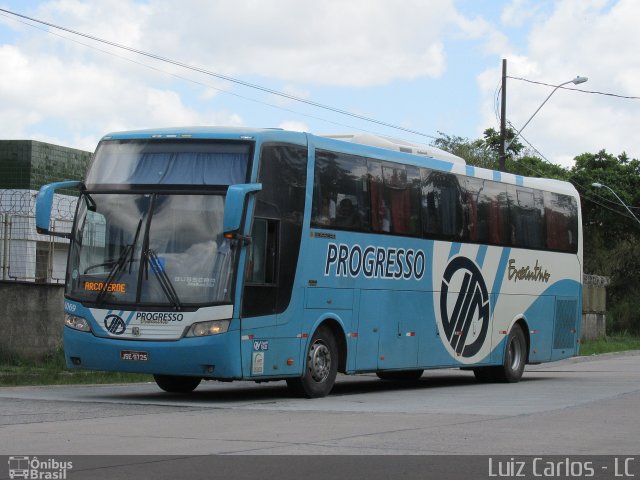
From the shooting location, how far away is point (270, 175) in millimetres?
16703

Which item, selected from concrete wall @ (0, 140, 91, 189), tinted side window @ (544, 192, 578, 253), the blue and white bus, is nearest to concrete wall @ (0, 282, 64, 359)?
the blue and white bus

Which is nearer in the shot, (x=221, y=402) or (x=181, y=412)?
(x=181, y=412)

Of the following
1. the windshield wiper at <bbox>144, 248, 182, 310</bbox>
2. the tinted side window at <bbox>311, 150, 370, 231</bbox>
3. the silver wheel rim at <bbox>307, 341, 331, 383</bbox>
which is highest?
the tinted side window at <bbox>311, 150, 370, 231</bbox>

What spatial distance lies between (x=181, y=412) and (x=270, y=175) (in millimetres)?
3618

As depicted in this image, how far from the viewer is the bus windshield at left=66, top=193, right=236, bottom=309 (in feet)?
52.5

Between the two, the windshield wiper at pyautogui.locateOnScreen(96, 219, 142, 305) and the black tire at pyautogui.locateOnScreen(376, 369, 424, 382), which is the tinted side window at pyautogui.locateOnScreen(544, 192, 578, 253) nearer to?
the black tire at pyautogui.locateOnScreen(376, 369, 424, 382)

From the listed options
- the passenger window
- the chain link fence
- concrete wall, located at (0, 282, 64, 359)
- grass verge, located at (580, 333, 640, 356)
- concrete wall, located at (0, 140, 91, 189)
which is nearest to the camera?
the passenger window

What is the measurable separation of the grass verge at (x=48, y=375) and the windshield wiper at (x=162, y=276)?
14.0 feet

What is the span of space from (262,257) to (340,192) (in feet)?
6.75

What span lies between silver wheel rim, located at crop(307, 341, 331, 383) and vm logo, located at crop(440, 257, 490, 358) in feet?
12.0

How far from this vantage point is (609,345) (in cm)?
4241

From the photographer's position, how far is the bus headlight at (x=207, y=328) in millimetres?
15914
